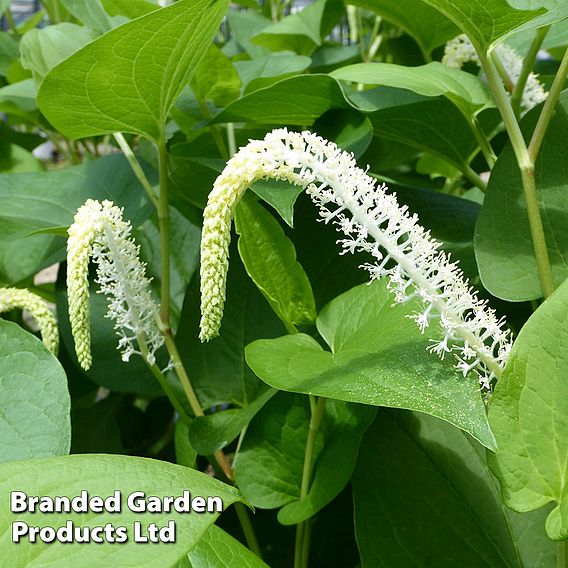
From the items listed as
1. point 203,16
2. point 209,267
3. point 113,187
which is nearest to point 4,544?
point 209,267

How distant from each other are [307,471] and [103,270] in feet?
0.51

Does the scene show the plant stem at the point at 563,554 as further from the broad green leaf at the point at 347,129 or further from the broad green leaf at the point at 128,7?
the broad green leaf at the point at 128,7

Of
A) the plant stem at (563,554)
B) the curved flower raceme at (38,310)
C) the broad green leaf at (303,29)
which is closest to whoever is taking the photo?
the plant stem at (563,554)

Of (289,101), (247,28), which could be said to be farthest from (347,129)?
(247,28)

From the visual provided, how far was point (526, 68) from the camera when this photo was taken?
19.5 inches

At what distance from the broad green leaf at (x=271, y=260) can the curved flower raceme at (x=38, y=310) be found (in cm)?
13

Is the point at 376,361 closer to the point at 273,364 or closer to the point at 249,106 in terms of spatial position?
the point at 273,364

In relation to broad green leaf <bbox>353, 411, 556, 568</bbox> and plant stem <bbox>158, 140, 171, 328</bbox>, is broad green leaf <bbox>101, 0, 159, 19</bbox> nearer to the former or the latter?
plant stem <bbox>158, 140, 171, 328</bbox>

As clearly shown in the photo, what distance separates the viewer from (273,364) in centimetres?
34

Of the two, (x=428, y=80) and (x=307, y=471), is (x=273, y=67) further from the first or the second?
(x=307, y=471)

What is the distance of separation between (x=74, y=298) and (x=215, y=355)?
162mm

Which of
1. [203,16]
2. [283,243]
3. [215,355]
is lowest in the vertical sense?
[215,355]

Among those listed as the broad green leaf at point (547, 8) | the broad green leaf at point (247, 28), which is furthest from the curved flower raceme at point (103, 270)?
the broad green leaf at point (247, 28)

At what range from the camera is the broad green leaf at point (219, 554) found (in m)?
0.31
